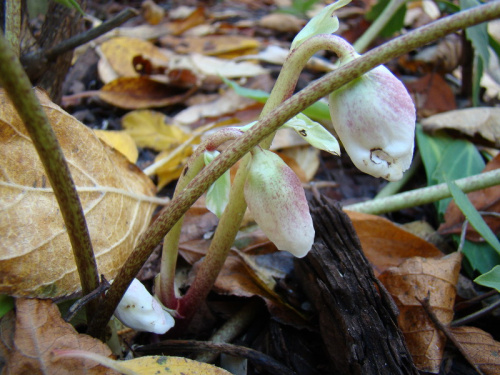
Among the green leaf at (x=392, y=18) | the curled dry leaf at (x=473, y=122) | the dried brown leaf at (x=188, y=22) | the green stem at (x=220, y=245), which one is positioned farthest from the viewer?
the dried brown leaf at (x=188, y=22)

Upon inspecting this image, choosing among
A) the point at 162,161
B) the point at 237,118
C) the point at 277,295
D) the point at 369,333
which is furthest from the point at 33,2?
the point at 369,333

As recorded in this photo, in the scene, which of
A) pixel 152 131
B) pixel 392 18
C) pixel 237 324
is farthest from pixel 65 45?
pixel 392 18

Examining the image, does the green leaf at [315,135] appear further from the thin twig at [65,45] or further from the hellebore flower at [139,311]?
the thin twig at [65,45]

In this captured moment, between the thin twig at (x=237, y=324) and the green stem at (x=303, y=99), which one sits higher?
the green stem at (x=303, y=99)

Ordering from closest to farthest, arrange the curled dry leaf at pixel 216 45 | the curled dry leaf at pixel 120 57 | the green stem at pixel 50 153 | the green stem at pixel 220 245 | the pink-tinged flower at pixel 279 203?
the green stem at pixel 50 153
the pink-tinged flower at pixel 279 203
the green stem at pixel 220 245
the curled dry leaf at pixel 120 57
the curled dry leaf at pixel 216 45

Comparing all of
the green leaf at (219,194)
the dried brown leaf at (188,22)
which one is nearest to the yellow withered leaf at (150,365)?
the green leaf at (219,194)

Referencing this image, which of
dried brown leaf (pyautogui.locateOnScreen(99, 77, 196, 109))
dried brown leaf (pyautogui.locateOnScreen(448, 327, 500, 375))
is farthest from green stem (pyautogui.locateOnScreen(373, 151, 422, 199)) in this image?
dried brown leaf (pyautogui.locateOnScreen(99, 77, 196, 109))

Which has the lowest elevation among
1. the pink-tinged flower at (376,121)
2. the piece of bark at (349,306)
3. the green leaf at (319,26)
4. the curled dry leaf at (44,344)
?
the piece of bark at (349,306)
